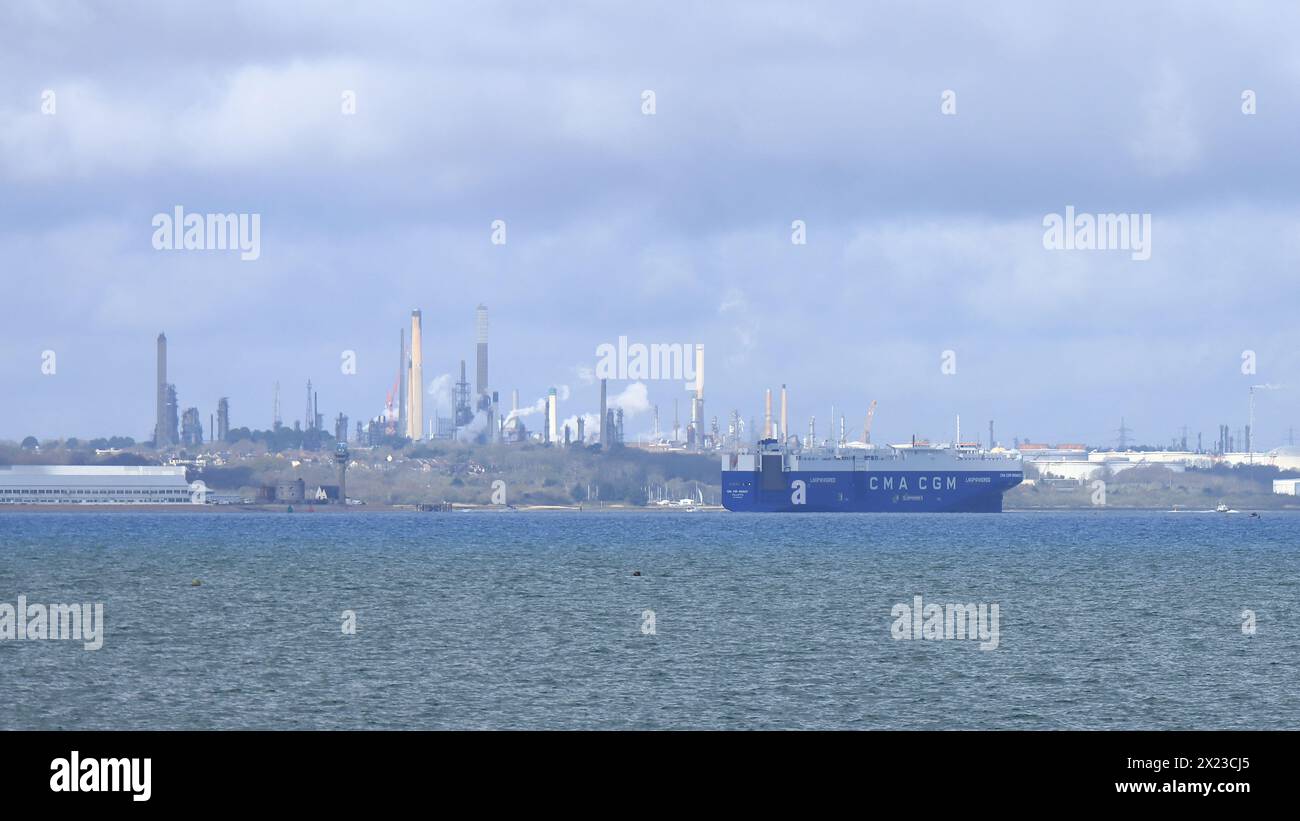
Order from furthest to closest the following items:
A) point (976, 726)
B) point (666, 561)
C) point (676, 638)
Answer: point (666, 561) < point (676, 638) < point (976, 726)

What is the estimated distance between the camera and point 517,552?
158250 millimetres

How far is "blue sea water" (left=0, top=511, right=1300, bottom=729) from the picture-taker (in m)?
45.8

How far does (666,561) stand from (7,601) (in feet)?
191

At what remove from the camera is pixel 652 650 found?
61.6m

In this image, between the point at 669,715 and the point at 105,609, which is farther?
the point at 105,609

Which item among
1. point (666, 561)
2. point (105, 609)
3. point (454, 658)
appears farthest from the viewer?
point (666, 561)

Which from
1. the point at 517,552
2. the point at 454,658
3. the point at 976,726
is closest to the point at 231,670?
the point at 454,658

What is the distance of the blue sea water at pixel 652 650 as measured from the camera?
4584 centimetres
